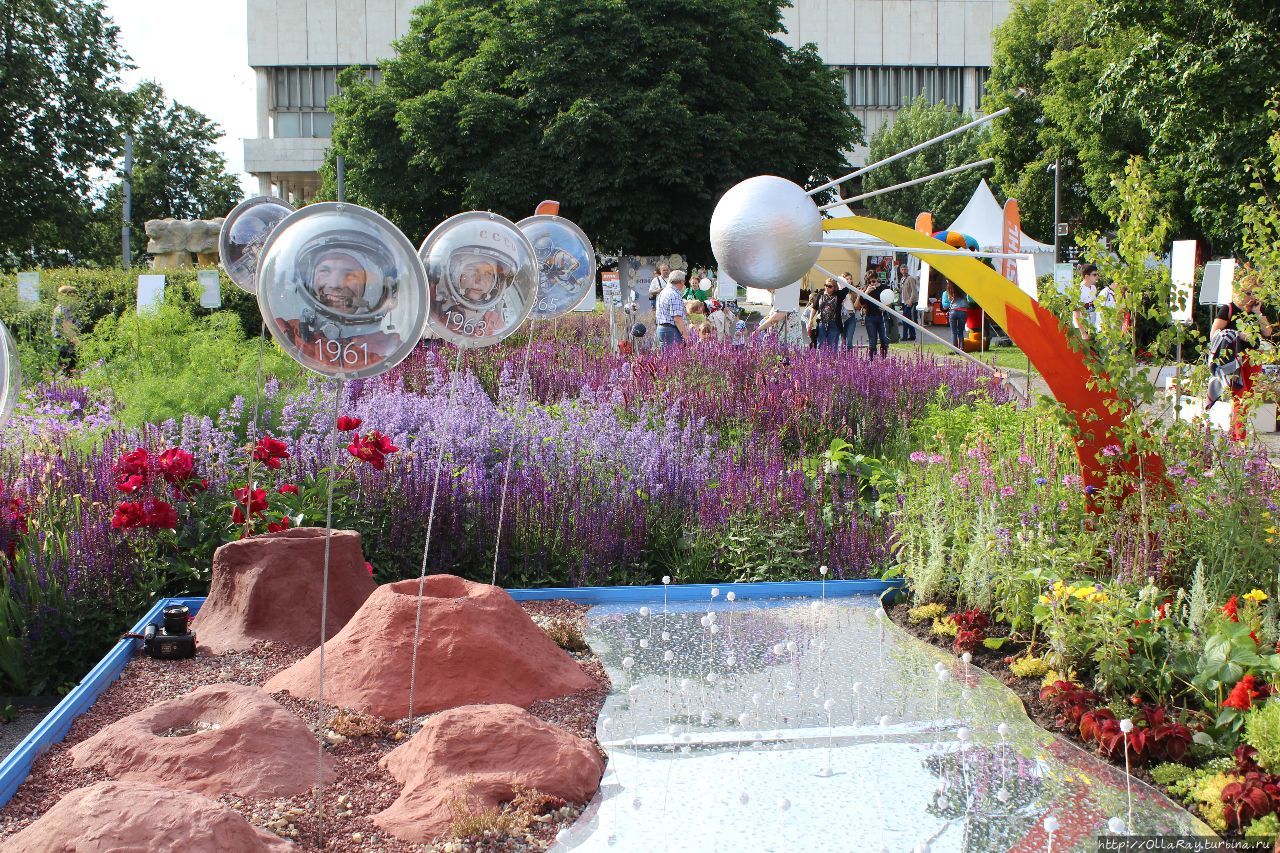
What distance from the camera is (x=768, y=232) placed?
4879 millimetres

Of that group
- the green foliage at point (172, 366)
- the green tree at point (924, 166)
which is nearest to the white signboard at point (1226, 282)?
the green foliage at point (172, 366)

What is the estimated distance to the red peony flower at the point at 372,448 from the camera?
5.53 meters

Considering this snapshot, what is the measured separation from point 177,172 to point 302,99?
39.1 feet

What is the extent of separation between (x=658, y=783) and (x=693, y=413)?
4.92 m

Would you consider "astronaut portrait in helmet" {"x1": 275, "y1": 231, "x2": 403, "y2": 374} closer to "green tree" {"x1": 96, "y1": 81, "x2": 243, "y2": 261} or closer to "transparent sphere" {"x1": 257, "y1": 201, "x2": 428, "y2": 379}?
"transparent sphere" {"x1": 257, "y1": 201, "x2": 428, "y2": 379}

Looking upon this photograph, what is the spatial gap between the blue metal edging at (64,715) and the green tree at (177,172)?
4773cm

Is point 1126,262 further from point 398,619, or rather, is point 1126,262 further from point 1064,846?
point 398,619

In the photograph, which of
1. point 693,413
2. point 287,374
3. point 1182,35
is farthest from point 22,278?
point 1182,35

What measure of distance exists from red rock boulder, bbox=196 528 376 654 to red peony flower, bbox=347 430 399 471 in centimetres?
42

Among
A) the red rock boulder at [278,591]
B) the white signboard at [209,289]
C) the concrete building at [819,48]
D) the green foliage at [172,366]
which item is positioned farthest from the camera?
the concrete building at [819,48]

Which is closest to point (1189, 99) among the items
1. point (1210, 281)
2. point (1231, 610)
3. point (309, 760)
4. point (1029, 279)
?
point (1210, 281)

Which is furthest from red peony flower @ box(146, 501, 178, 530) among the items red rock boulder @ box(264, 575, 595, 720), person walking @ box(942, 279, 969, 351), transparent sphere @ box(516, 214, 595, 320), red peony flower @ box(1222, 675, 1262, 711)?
person walking @ box(942, 279, 969, 351)

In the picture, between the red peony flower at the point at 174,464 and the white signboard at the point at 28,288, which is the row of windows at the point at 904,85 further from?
the red peony flower at the point at 174,464

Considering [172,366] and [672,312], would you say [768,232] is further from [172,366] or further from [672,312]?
[672,312]
